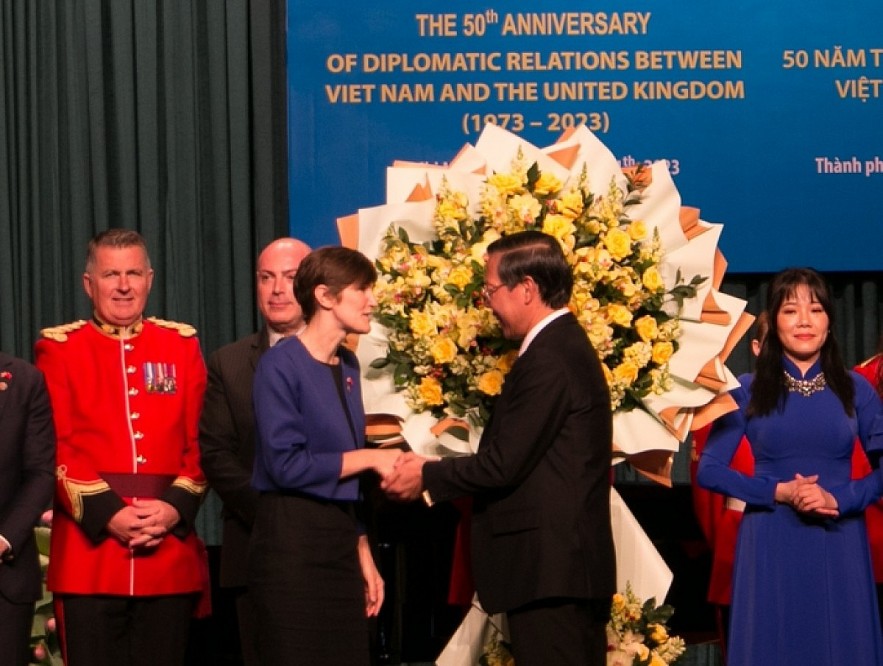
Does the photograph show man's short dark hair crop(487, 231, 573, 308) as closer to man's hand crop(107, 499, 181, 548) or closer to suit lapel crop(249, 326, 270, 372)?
suit lapel crop(249, 326, 270, 372)

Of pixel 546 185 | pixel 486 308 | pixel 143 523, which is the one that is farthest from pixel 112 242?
pixel 546 185

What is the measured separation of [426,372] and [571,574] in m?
0.58

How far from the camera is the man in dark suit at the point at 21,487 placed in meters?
3.16

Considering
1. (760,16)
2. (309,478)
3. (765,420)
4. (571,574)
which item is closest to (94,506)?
(309,478)

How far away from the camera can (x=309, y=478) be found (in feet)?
9.35

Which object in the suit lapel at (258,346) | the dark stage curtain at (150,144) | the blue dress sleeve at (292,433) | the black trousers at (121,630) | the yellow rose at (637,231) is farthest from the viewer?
the dark stage curtain at (150,144)

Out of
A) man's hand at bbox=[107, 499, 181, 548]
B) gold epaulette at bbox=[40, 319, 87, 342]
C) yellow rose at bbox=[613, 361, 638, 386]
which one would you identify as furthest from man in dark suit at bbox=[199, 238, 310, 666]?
yellow rose at bbox=[613, 361, 638, 386]

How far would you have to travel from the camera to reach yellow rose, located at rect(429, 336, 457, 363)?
10.2 ft

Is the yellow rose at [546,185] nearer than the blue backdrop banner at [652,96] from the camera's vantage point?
Yes

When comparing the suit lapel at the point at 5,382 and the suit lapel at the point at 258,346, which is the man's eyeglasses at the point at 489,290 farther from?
the suit lapel at the point at 5,382

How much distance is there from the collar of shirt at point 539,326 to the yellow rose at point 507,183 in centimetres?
32

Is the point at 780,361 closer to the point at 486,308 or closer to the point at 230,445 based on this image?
the point at 486,308

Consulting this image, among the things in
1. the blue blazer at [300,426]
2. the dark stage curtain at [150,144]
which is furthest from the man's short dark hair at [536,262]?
the dark stage curtain at [150,144]

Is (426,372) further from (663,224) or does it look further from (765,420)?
(765,420)
